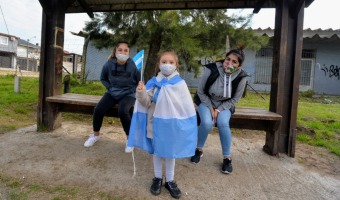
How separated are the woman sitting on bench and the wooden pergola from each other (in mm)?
755

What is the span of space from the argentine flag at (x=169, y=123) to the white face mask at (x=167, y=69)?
0.06 metres

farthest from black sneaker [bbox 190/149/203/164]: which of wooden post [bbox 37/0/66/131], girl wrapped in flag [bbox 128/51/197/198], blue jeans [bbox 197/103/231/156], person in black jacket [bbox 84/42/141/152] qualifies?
wooden post [bbox 37/0/66/131]

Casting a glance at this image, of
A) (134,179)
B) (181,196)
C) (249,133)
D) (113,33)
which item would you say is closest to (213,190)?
(181,196)

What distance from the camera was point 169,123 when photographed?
2.45 metres

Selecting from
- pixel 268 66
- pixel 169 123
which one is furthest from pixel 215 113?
pixel 268 66

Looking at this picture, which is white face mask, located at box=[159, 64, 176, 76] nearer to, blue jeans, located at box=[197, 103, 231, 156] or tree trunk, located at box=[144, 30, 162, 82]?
blue jeans, located at box=[197, 103, 231, 156]

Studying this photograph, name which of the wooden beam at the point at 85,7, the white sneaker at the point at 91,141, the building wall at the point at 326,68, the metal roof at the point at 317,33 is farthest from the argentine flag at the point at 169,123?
the building wall at the point at 326,68

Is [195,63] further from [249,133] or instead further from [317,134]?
[317,134]

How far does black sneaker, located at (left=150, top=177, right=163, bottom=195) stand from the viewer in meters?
2.48

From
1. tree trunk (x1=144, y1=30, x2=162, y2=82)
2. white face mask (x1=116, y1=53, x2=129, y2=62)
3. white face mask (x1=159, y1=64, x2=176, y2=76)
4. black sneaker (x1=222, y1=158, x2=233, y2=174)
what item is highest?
tree trunk (x1=144, y1=30, x2=162, y2=82)

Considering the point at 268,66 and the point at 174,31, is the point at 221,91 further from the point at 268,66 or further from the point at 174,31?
the point at 268,66

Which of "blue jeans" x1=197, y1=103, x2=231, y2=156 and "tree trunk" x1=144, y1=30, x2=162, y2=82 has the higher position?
"tree trunk" x1=144, y1=30, x2=162, y2=82

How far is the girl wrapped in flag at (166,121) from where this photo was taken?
2.44 metres

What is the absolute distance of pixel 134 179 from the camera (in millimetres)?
2770
